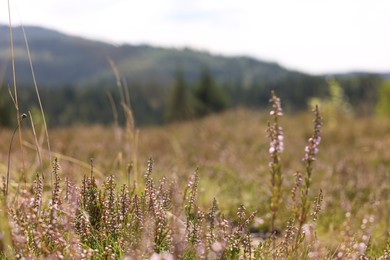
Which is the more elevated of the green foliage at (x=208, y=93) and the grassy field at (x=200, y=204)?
the grassy field at (x=200, y=204)

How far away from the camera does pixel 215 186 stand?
6.25 m

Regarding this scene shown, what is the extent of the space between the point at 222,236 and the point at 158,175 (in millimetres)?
3806

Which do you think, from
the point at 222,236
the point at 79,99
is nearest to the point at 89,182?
the point at 222,236

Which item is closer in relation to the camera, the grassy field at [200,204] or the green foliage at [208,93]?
the grassy field at [200,204]

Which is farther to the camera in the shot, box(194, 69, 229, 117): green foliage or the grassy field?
box(194, 69, 229, 117): green foliage

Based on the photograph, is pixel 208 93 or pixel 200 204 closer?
pixel 200 204

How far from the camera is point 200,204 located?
4691 millimetres

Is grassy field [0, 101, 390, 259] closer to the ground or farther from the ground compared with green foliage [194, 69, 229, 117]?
farther from the ground

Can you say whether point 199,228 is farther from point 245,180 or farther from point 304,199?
point 245,180

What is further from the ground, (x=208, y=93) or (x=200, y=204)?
(x=200, y=204)

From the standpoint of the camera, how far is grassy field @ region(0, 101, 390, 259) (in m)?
2.20

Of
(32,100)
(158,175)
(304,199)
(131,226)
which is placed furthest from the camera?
(32,100)

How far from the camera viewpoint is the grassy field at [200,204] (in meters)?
2.20

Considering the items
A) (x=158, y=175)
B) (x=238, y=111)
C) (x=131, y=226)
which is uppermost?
(x=131, y=226)
